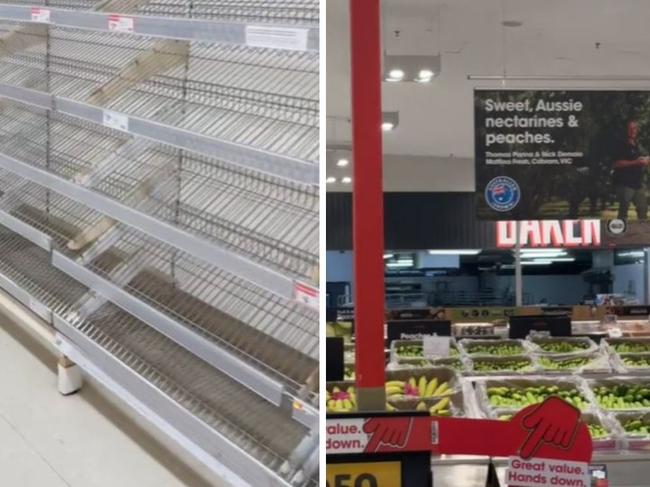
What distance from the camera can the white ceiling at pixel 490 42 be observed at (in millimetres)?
5383

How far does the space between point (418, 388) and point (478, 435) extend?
6.91 ft

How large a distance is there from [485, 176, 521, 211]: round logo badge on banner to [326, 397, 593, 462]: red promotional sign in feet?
9.79

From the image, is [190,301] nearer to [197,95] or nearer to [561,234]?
[197,95]

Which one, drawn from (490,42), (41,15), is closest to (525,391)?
(41,15)

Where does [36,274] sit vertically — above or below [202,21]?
below

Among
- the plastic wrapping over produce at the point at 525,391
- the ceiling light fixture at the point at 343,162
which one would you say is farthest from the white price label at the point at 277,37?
the ceiling light fixture at the point at 343,162

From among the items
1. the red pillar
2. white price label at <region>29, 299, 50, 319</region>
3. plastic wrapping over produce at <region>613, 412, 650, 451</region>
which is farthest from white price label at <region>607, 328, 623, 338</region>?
white price label at <region>29, 299, 50, 319</region>

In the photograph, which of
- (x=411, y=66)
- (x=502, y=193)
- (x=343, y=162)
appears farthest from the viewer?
(x=343, y=162)

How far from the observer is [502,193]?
5027mm

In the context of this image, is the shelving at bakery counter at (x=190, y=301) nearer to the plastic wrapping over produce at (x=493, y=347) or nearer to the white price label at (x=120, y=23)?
the white price label at (x=120, y=23)

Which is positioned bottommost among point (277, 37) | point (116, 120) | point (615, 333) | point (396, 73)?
point (615, 333)

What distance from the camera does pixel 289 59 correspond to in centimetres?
289

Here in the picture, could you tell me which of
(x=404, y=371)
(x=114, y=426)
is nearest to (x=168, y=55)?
(x=114, y=426)

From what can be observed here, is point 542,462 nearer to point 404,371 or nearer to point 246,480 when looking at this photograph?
point 246,480
